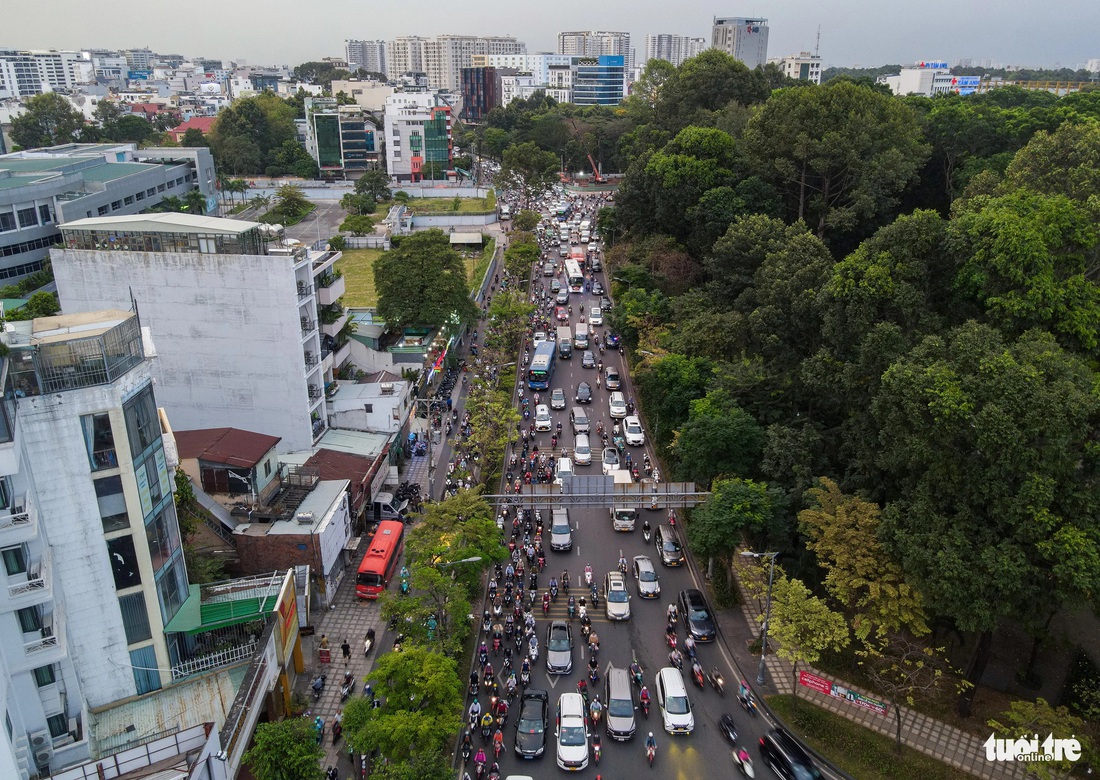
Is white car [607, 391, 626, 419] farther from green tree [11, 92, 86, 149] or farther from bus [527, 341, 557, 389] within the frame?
green tree [11, 92, 86, 149]

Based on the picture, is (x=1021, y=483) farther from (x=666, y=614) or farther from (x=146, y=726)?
(x=146, y=726)

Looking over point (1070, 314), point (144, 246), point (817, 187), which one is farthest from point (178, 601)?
point (817, 187)

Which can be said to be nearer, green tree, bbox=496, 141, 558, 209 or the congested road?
the congested road

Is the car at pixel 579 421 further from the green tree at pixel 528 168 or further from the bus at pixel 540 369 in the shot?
the green tree at pixel 528 168

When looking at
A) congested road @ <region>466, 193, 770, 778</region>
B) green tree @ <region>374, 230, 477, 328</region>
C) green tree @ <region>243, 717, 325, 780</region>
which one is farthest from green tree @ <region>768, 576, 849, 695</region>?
green tree @ <region>374, 230, 477, 328</region>

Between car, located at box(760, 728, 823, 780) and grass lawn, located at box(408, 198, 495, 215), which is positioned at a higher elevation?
grass lawn, located at box(408, 198, 495, 215)

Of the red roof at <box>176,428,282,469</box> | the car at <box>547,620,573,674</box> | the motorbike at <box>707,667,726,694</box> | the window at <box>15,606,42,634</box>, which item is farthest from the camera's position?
the red roof at <box>176,428,282,469</box>
